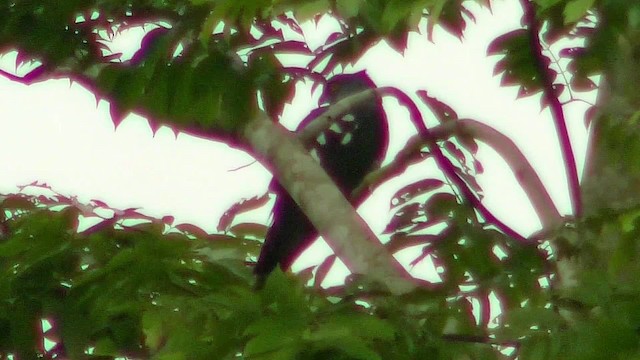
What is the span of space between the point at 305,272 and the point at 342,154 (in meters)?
1.16

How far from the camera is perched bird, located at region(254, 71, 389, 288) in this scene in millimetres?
A: 2693

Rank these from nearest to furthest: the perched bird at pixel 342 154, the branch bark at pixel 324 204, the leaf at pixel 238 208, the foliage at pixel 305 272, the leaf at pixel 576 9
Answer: the leaf at pixel 576 9, the foliage at pixel 305 272, the branch bark at pixel 324 204, the leaf at pixel 238 208, the perched bird at pixel 342 154

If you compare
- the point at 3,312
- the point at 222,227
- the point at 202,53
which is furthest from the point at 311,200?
the point at 3,312

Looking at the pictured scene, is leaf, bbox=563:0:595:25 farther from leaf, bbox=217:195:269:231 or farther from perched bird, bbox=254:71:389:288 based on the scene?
perched bird, bbox=254:71:389:288

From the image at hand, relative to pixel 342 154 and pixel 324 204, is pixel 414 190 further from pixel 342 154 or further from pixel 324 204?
pixel 342 154

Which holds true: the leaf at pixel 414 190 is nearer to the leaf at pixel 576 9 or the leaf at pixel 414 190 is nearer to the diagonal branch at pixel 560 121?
the diagonal branch at pixel 560 121

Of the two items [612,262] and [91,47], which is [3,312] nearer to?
[91,47]

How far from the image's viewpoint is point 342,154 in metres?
2.94

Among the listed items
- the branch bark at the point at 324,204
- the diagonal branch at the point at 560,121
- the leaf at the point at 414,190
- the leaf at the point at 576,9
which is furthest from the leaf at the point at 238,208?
the leaf at the point at 576,9

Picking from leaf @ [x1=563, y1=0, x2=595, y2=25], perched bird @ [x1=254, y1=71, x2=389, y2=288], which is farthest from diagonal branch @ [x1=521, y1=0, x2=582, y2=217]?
perched bird @ [x1=254, y1=71, x2=389, y2=288]

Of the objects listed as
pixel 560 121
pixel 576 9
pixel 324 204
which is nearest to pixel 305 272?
pixel 324 204

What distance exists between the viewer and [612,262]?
1464mm

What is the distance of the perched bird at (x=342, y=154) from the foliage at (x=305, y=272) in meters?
0.65

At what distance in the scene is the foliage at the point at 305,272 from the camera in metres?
1.21
